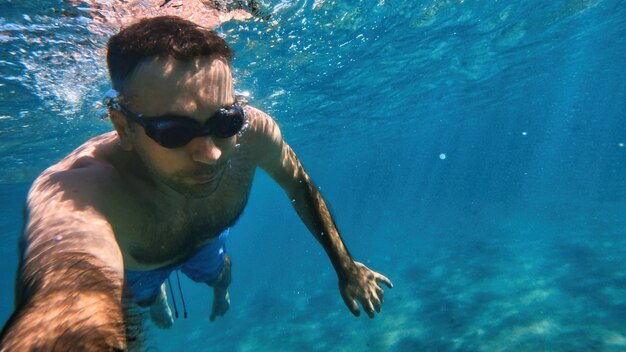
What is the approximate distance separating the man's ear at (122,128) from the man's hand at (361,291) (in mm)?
2752

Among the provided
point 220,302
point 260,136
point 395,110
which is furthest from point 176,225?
point 395,110

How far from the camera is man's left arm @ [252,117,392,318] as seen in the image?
13.5 feet

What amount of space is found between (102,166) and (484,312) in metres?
12.2

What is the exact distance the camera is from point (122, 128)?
338cm

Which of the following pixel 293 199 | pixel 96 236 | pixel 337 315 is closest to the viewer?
pixel 96 236

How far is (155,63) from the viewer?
10.3 feet

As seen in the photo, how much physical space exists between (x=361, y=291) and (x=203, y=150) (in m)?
2.35

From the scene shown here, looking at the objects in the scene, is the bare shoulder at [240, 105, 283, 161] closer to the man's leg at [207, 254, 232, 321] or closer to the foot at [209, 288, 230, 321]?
the man's leg at [207, 254, 232, 321]

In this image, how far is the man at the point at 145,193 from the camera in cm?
147

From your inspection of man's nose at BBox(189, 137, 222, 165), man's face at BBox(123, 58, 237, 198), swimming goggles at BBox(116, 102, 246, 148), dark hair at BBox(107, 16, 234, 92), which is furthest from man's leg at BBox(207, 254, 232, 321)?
dark hair at BBox(107, 16, 234, 92)

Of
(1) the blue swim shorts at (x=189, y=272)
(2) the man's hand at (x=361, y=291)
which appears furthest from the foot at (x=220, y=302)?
(2) the man's hand at (x=361, y=291)

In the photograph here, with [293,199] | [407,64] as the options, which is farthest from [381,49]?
[293,199]

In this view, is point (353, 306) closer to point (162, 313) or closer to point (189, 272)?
point (189, 272)

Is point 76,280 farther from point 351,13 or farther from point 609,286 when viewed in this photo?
point 609,286
